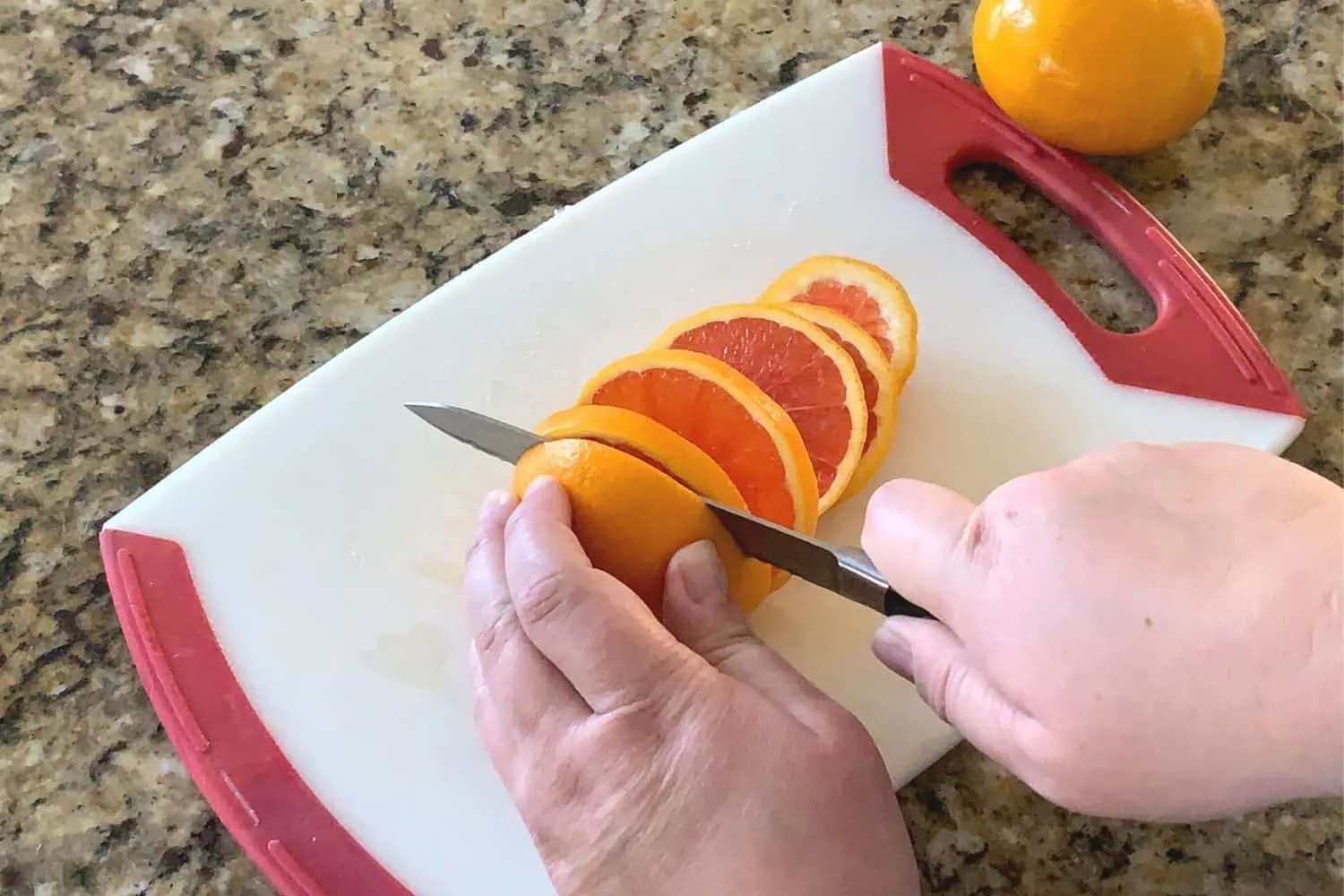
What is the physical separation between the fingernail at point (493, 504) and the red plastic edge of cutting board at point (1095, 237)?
1.75 ft

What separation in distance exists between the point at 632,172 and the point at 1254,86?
0.68 m

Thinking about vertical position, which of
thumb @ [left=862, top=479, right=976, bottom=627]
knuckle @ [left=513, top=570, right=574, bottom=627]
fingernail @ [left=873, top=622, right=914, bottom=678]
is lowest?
knuckle @ [left=513, top=570, right=574, bottom=627]

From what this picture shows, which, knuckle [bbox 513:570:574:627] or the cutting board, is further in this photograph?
the cutting board

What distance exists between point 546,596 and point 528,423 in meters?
0.30

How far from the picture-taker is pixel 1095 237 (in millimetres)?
1202

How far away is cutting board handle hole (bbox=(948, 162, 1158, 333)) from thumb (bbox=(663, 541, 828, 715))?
0.52m

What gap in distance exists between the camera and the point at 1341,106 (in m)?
1.27

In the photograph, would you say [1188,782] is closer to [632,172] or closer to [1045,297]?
[1045,297]

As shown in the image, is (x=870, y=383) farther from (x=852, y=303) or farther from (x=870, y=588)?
(x=870, y=588)

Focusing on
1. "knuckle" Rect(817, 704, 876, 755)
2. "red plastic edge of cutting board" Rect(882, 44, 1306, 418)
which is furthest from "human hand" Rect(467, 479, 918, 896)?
"red plastic edge of cutting board" Rect(882, 44, 1306, 418)

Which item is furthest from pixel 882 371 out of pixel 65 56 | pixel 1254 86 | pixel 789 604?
pixel 65 56

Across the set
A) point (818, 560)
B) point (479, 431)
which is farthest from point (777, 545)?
point (479, 431)

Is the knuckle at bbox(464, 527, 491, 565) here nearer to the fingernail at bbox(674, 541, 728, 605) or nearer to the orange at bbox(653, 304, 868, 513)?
the fingernail at bbox(674, 541, 728, 605)

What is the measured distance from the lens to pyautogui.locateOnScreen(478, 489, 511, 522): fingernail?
913mm
